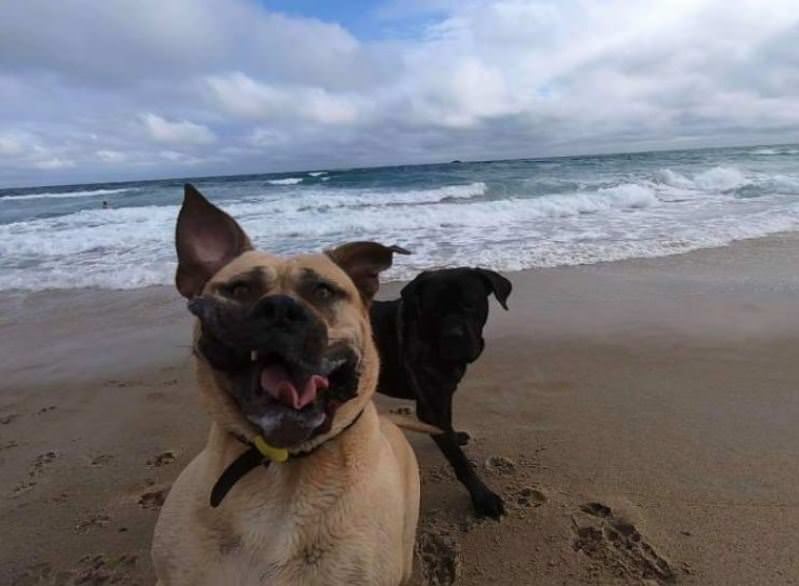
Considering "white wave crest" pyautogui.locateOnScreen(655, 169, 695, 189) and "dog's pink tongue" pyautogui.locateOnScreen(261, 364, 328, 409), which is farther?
"white wave crest" pyautogui.locateOnScreen(655, 169, 695, 189)

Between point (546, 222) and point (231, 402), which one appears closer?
point (231, 402)

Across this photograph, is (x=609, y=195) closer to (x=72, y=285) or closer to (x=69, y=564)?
(x=72, y=285)

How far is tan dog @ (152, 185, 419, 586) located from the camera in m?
1.96

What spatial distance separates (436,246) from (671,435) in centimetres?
764

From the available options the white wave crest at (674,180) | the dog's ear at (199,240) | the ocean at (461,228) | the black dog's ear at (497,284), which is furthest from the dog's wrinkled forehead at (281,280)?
the white wave crest at (674,180)

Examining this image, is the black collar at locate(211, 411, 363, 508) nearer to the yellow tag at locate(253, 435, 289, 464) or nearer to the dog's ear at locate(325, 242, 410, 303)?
the yellow tag at locate(253, 435, 289, 464)

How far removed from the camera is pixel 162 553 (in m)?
2.19

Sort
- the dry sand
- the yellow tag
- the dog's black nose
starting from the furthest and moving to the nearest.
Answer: the dry sand < the yellow tag < the dog's black nose

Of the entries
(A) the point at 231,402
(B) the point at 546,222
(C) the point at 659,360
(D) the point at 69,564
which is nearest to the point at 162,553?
(A) the point at 231,402

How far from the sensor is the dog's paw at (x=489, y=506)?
11.0 feet

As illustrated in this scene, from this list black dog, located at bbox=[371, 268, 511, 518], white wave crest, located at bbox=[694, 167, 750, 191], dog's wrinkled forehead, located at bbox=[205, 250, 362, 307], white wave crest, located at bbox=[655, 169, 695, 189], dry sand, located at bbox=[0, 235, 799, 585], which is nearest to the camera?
dog's wrinkled forehead, located at bbox=[205, 250, 362, 307]

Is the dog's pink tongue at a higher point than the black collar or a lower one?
higher

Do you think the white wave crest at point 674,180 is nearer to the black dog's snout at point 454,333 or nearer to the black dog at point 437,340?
the black dog at point 437,340

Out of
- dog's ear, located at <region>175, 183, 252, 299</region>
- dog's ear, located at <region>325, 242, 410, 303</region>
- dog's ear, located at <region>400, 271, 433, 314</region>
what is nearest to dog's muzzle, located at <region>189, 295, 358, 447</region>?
dog's ear, located at <region>175, 183, 252, 299</region>
